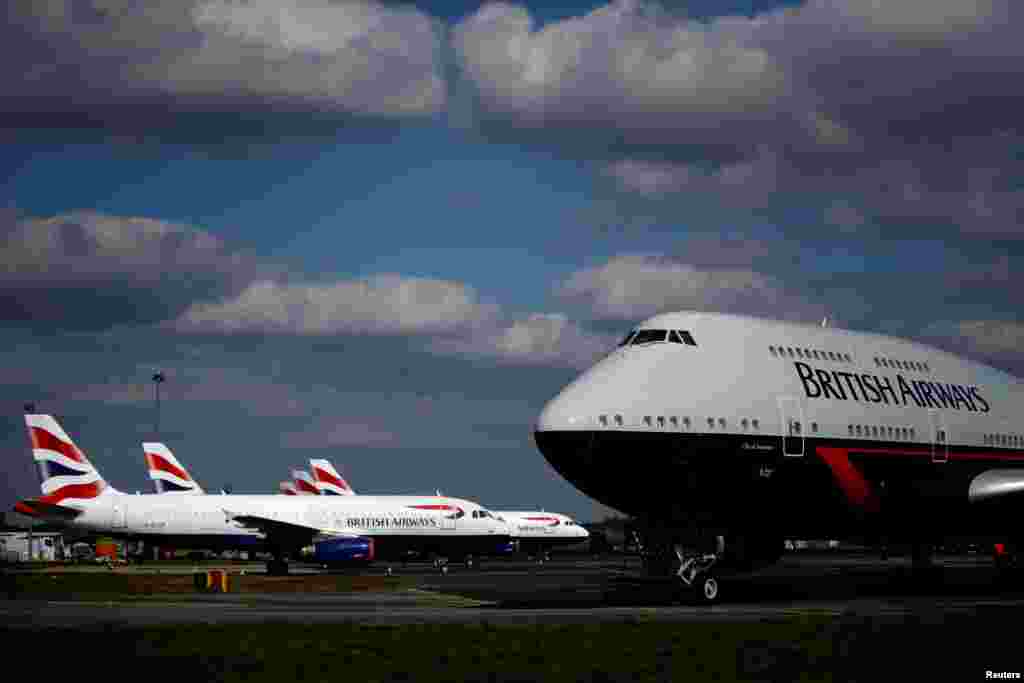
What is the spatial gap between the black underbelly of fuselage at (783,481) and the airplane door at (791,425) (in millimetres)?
59

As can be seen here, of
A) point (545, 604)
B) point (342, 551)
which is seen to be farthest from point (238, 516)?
point (545, 604)

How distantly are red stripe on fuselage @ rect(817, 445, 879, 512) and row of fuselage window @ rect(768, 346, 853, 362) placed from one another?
2820 millimetres

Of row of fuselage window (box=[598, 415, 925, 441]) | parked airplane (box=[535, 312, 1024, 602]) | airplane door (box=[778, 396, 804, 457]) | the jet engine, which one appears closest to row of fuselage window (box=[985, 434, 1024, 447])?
parked airplane (box=[535, 312, 1024, 602])

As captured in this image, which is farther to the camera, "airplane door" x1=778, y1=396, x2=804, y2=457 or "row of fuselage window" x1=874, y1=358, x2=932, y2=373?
"row of fuselage window" x1=874, y1=358, x2=932, y2=373

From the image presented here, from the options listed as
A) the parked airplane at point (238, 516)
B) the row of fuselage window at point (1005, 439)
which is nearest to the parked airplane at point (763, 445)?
the row of fuselage window at point (1005, 439)

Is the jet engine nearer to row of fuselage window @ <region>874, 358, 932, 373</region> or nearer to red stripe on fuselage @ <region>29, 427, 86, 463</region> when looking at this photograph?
red stripe on fuselage @ <region>29, 427, 86, 463</region>

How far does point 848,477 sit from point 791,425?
2543 mm

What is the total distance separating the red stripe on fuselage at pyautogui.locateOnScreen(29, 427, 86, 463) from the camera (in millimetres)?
79562

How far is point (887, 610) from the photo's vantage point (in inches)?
1208

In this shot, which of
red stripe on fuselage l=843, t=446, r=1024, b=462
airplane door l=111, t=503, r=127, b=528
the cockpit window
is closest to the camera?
the cockpit window

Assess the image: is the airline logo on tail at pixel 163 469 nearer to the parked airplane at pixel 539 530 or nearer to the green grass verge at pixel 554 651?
the parked airplane at pixel 539 530

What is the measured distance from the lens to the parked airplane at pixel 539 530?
101062 mm

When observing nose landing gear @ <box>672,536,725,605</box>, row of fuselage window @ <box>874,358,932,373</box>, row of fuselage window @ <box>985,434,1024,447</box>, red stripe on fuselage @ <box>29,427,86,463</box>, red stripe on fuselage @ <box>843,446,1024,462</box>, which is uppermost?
red stripe on fuselage @ <box>29,427,86,463</box>

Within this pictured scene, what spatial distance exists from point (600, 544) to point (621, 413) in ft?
321
